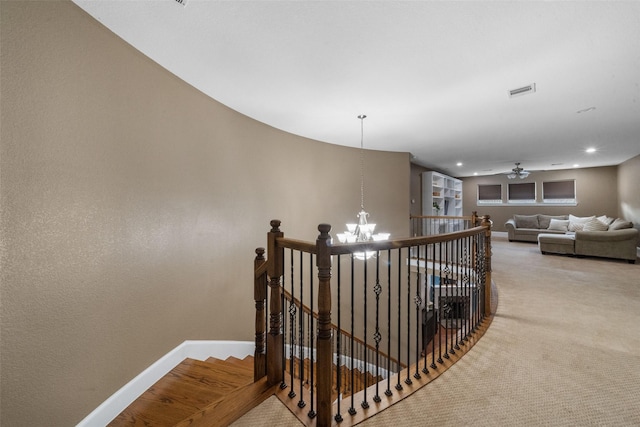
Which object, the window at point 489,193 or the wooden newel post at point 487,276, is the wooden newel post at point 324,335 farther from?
the window at point 489,193

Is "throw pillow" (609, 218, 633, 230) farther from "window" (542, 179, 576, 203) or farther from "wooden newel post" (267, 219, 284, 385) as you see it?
"wooden newel post" (267, 219, 284, 385)

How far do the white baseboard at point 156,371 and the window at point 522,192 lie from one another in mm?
10569

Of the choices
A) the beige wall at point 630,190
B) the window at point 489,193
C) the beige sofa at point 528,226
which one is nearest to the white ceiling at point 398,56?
the beige wall at point 630,190

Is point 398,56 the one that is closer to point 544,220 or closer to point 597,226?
point 597,226

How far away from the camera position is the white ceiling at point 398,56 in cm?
160

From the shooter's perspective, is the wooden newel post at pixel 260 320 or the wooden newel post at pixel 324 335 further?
the wooden newel post at pixel 260 320

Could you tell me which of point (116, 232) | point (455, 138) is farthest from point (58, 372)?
point (455, 138)

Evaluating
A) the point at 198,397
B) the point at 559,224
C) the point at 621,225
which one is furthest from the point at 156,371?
the point at 559,224

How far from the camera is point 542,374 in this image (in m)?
1.79

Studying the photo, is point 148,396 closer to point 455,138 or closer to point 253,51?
point 253,51

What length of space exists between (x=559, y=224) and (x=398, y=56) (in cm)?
878

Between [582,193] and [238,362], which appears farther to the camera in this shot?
[582,193]

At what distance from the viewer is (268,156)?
3.59 metres

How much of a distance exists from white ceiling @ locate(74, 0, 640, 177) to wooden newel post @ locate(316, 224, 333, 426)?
4.65ft
